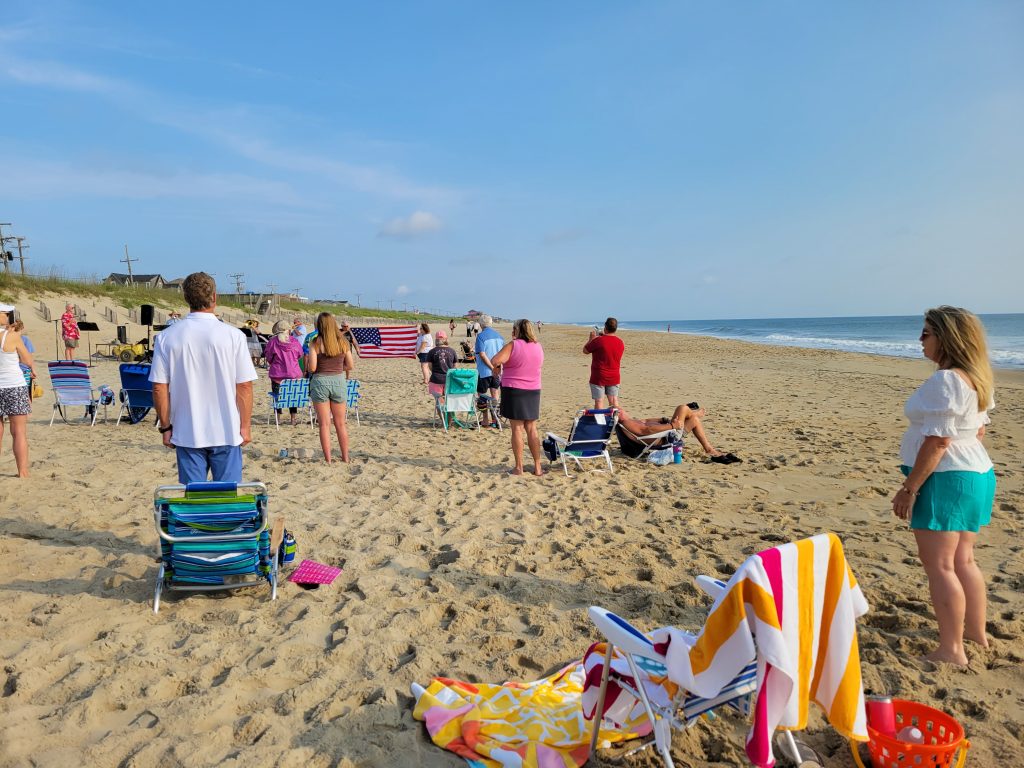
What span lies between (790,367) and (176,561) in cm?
1939

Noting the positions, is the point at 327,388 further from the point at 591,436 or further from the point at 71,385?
the point at 71,385

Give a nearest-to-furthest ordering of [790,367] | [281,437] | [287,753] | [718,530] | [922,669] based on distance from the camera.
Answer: [287,753] → [922,669] → [718,530] → [281,437] → [790,367]

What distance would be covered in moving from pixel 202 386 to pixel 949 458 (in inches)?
145

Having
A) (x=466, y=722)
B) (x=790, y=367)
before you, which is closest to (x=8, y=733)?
(x=466, y=722)

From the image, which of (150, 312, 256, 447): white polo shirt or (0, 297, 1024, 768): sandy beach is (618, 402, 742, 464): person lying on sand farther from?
(150, 312, 256, 447): white polo shirt

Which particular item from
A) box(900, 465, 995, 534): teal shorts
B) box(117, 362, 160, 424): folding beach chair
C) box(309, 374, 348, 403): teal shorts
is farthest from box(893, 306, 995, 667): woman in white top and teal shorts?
box(117, 362, 160, 424): folding beach chair

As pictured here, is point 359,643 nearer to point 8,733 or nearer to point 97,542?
point 8,733

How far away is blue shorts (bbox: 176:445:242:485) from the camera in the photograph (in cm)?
358

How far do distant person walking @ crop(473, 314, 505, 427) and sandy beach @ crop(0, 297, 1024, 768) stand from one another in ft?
3.80

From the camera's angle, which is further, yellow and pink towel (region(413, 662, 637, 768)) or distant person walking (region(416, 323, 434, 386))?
distant person walking (region(416, 323, 434, 386))

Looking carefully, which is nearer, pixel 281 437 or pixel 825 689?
pixel 825 689

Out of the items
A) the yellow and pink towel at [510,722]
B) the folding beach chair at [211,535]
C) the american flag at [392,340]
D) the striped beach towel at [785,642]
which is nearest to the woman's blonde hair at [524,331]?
the folding beach chair at [211,535]

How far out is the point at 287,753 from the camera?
2.26 meters

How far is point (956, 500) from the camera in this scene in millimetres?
2678
